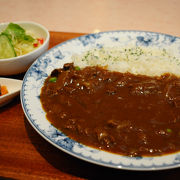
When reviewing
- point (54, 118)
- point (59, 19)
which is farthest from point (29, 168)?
point (59, 19)

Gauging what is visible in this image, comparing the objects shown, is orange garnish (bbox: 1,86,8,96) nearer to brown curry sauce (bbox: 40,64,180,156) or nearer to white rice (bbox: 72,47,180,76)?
brown curry sauce (bbox: 40,64,180,156)

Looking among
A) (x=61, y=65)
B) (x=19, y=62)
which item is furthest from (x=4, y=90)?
(x=61, y=65)

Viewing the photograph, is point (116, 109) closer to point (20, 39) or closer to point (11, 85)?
point (11, 85)

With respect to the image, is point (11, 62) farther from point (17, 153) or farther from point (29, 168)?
point (29, 168)

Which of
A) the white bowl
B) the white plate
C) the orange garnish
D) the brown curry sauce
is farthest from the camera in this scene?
the white bowl

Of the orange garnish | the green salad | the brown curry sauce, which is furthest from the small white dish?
the green salad

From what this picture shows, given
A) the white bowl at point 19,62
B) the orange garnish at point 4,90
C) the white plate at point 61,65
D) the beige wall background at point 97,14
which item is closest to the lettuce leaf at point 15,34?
the white bowl at point 19,62
